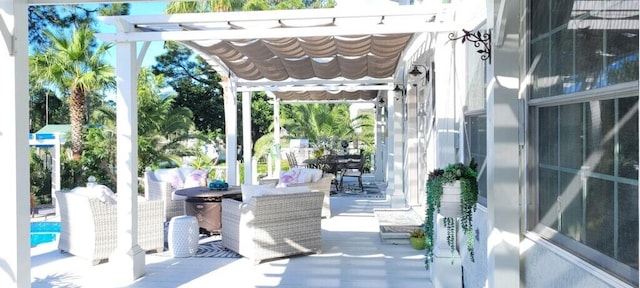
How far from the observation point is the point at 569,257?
221 cm

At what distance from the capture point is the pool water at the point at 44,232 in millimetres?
7617

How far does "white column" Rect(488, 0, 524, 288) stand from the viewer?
2.80 meters

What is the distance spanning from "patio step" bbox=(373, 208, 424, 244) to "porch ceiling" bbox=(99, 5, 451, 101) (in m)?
2.44

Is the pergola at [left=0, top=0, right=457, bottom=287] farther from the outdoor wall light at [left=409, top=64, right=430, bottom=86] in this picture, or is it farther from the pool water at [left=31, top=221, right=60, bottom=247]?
the pool water at [left=31, top=221, right=60, bottom=247]

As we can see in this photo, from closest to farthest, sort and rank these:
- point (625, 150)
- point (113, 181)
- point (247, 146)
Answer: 1. point (625, 150)
2. point (247, 146)
3. point (113, 181)

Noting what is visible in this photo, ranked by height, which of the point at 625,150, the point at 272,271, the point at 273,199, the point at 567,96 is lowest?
the point at 272,271

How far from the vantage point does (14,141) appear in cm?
274

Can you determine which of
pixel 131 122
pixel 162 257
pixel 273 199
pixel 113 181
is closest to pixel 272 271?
pixel 273 199

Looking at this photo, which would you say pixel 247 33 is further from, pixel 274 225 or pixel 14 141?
pixel 14 141

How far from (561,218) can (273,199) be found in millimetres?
3561

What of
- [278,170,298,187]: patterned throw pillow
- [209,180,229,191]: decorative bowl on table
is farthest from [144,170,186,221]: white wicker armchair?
[278,170,298,187]: patterned throw pillow

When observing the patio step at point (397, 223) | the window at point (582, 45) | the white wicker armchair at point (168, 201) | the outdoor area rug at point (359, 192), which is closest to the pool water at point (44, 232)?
the white wicker armchair at point (168, 201)

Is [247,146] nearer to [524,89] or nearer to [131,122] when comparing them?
[131,122]

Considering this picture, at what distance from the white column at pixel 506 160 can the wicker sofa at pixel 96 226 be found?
423 centimetres
